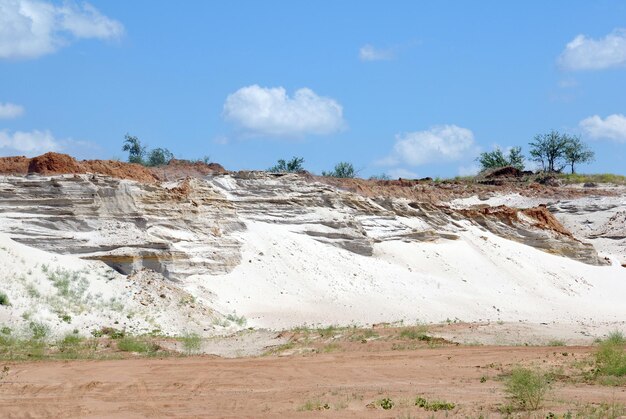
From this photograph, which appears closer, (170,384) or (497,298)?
(170,384)

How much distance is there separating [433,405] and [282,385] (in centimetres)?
320

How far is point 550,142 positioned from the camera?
236 feet

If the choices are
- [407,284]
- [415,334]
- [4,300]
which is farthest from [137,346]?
[407,284]

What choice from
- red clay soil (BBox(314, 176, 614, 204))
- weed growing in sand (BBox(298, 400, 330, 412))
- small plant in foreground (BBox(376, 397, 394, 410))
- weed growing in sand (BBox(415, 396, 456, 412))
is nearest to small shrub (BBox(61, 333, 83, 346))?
weed growing in sand (BBox(298, 400, 330, 412))

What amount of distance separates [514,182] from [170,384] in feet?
157

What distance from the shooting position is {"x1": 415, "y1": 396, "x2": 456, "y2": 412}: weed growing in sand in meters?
12.5

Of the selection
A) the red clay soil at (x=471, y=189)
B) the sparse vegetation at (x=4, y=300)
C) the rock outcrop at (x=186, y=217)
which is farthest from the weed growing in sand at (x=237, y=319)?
the red clay soil at (x=471, y=189)

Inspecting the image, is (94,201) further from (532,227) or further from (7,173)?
(532,227)

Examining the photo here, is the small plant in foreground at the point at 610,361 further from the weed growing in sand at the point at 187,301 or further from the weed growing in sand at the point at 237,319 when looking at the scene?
the weed growing in sand at the point at 187,301

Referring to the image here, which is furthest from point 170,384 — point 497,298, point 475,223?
point 475,223

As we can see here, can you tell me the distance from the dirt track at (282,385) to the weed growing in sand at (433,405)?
16 centimetres

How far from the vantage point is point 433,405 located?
12586 mm

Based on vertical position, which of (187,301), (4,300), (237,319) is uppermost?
(4,300)

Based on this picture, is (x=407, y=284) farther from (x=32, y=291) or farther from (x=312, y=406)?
(x=312, y=406)
